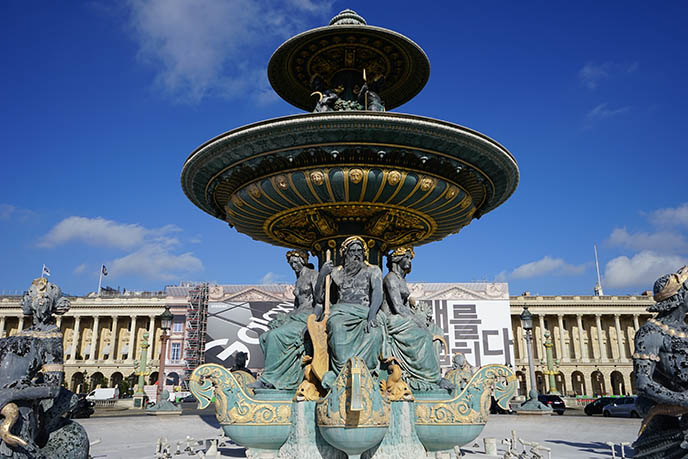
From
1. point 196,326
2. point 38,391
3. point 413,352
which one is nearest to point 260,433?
point 413,352

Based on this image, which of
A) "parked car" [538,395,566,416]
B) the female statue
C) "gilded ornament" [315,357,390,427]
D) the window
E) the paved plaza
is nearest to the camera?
"gilded ornament" [315,357,390,427]

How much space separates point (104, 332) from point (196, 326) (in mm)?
21144

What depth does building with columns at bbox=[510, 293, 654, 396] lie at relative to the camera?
6544cm

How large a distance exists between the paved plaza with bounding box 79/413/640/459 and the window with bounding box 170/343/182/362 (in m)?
50.8

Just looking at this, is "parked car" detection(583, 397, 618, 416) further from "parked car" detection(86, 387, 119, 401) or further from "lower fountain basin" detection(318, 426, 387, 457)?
"parked car" detection(86, 387, 119, 401)

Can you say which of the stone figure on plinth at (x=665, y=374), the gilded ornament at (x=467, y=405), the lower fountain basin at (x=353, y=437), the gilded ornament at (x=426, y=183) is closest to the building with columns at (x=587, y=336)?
the gilded ornament at (x=426, y=183)

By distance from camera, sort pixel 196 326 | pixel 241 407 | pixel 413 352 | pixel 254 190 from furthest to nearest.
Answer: pixel 196 326 < pixel 254 190 < pixel 413 352 < pixel 241 407

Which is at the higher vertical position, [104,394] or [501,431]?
[501,431]

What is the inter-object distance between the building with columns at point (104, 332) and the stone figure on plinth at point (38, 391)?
206 feet

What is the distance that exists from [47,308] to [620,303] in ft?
238

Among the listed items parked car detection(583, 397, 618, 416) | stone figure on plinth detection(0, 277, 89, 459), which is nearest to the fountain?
stone figure on plinth detection(0, 277, 89, 459)

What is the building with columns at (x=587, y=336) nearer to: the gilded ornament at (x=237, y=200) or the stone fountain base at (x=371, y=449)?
the gilded ornament at (x=237, y=200)

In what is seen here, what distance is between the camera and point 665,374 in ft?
11.5

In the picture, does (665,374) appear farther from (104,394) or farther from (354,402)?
(104,394)
